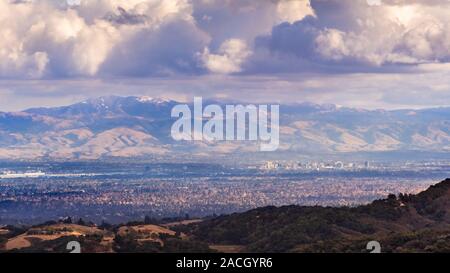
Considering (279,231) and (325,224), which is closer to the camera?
(279,231)

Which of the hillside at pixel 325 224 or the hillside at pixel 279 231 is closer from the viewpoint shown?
the hillside at pixel 279 231

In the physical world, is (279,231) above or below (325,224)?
below

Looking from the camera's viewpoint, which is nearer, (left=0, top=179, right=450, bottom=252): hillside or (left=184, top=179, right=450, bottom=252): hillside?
(left=0, top=179, right=450, bottom=252): hillside
